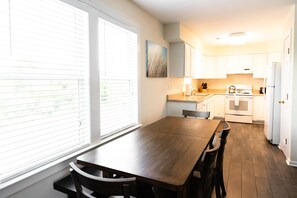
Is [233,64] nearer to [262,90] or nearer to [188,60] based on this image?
[262,90]

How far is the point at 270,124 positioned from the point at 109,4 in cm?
391

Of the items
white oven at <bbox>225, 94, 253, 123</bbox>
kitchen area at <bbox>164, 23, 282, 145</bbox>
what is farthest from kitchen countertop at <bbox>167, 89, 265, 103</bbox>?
white oven at <bbox>225, 94, 253, 123</bbox>

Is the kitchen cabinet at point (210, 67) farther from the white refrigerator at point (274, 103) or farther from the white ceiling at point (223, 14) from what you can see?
the white refrigerator at point (274, 103)

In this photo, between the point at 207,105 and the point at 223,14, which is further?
the point at 207,105

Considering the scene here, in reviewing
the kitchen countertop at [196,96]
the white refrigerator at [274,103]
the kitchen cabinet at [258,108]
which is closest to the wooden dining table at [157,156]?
the kitchen countertop at [196,96]

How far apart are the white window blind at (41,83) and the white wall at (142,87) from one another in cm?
16

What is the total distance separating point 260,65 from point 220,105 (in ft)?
5.56

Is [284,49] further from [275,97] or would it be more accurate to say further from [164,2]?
[164,2]

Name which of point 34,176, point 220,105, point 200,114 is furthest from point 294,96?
point 34,176

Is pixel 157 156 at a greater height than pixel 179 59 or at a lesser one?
lesser

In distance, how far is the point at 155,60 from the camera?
358cm

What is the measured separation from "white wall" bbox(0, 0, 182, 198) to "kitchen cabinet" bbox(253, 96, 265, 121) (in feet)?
9.33

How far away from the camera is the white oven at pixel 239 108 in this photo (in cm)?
593

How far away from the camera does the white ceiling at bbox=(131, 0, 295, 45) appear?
2.91 m
